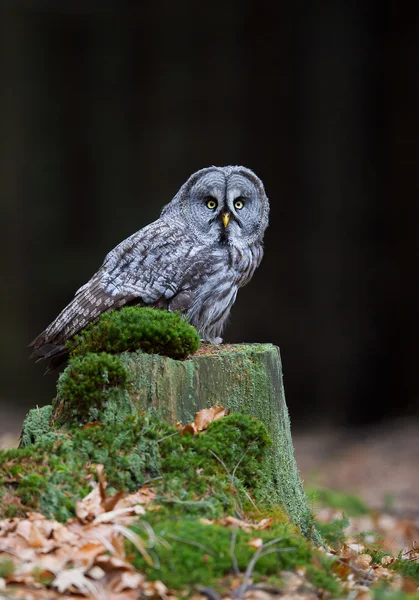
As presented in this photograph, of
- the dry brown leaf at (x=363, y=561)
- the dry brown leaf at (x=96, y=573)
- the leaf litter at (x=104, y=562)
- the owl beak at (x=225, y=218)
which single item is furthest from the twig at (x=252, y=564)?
the owl beak at (x=225, y=218)

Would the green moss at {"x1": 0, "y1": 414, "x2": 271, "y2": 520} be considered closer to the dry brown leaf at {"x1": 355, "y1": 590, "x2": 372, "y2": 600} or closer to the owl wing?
the dry brown leaf at {"x1": 355, "y1": 590, "x2": 372, "y2": 600}

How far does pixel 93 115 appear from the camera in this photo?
10023mm

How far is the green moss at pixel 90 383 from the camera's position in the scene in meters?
3.48

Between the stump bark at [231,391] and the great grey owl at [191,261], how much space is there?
34.6 inches

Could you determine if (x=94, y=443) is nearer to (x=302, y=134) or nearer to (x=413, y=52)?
(x=302, y=134)

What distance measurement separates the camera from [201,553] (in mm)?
2676

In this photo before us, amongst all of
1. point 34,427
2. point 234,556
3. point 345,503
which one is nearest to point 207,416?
point 34,427

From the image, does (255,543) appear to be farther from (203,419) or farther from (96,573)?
(203,419)

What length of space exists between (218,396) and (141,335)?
51 centimetres

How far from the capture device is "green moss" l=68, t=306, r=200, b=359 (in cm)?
368

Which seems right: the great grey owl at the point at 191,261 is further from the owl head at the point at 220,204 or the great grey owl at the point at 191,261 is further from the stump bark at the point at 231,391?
the stump bark at the point at 231,391

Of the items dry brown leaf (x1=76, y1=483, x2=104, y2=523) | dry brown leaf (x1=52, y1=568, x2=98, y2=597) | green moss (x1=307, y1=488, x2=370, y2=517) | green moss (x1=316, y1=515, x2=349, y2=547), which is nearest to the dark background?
green moss (x1=307, y1=488, x2=370, y2=517)

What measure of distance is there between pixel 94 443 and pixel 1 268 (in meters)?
7.25

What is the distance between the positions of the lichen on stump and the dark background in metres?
5.99
